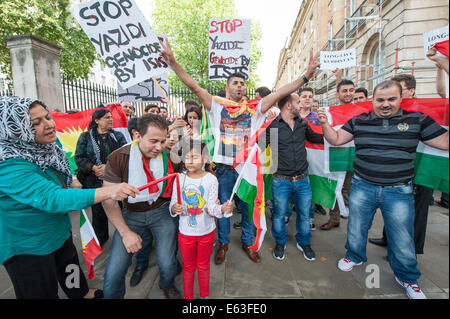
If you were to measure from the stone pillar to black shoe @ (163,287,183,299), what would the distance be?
270 inches

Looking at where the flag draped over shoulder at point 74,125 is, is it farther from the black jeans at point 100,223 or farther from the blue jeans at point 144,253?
the blue jeans at point 144,253

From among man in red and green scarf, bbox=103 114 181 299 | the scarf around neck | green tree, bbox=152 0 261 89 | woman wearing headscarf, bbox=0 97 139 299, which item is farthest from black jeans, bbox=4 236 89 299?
green tree, bbox=152 0 261 89

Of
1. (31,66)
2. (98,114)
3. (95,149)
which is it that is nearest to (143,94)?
(98,114)

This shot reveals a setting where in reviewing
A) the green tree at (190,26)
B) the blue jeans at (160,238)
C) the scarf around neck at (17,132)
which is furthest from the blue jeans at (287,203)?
the green tree at (190,26)

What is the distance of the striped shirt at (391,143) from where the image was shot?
2.16m

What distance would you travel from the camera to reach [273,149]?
304 centimetres

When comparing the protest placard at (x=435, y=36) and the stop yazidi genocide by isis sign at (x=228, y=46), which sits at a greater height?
the stop yazidi genocide by isis sign at (x=228, y=46)

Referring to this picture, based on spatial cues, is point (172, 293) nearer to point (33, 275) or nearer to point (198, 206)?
point (198, 206)

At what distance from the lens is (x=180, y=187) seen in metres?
2.22

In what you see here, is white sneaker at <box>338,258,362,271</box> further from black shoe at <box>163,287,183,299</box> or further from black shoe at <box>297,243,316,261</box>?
black shoe at <box>163,287,183,299</box>

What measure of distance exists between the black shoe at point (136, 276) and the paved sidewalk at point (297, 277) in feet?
0.18

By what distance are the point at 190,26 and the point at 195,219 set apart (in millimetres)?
16875

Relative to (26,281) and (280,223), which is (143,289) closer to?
(26,281)

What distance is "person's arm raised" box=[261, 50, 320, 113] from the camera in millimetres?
2590
